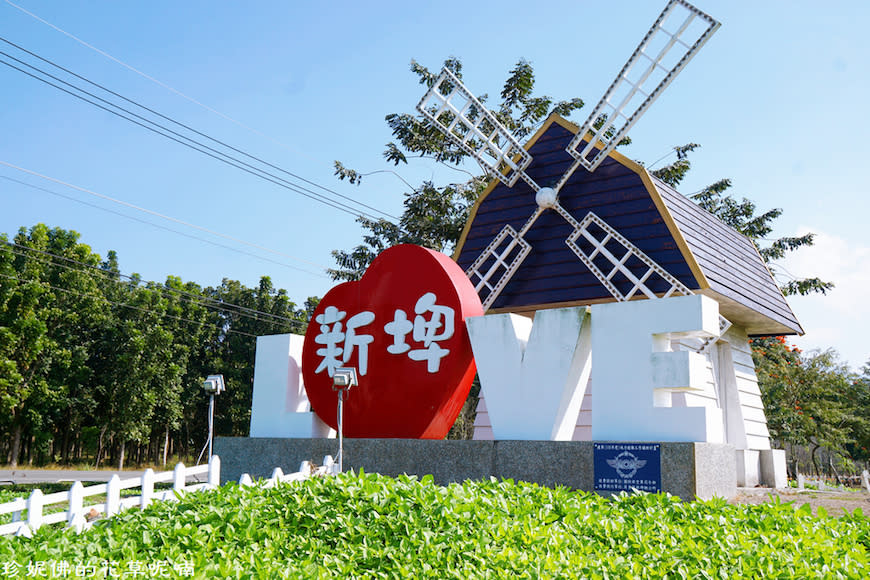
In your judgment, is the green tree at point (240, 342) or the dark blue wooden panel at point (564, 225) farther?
the green tree at point (240, 342)

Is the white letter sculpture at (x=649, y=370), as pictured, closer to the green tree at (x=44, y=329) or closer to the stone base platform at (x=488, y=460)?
the stone base platform at (x=488, y=460)

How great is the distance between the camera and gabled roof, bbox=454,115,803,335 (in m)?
12.7

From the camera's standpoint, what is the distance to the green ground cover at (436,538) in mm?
4055

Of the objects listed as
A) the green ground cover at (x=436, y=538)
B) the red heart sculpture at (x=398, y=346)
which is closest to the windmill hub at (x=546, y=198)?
the red heart sculpture at (x=398, y=346)

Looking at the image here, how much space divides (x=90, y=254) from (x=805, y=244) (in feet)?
94.1

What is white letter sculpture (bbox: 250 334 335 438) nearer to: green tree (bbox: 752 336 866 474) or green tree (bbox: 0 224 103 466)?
green tree (bbox: 752 336 866 474)

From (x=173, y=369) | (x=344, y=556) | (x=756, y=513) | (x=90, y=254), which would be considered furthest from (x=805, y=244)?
(x=90, y=254)

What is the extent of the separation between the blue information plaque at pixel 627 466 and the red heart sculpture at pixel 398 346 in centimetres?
264

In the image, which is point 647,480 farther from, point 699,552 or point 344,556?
point 344,556

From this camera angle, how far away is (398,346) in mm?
11422

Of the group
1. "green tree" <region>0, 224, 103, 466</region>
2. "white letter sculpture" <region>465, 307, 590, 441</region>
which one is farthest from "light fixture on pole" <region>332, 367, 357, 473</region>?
"green tree" <region>0, 224, 103, 466</region>

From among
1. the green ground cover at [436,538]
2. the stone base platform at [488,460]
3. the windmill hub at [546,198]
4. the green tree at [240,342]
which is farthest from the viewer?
the green tree at [240,342]

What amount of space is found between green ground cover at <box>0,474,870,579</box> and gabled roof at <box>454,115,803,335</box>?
7.59m

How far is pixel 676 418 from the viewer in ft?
29.2
